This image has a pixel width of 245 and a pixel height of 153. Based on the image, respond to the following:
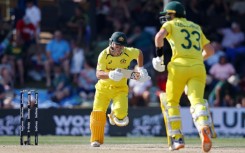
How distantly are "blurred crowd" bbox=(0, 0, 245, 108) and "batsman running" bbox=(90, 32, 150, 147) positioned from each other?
25.5 feet

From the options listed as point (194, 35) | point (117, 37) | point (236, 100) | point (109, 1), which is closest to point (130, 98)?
Result: point (236, 100)

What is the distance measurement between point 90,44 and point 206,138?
13199mm

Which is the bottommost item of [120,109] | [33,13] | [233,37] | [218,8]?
[120,109]

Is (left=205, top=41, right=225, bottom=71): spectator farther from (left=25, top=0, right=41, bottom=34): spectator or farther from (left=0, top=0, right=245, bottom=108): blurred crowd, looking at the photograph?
(left=25, top=0, right=41, bottom=34): spectator

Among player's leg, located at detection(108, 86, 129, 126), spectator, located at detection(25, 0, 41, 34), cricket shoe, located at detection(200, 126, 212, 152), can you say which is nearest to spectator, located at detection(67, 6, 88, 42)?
spectator, located at detection(25, 0, 41, 34)

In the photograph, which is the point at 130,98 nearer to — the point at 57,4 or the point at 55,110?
the point at 55,110

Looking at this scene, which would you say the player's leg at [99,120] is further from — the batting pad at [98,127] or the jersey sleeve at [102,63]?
the jersey sleeve at [102,63]

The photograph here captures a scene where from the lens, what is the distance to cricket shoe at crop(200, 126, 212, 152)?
12.0 metres

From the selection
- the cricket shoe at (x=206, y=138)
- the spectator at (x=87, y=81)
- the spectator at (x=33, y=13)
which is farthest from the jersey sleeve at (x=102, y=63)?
the spectator at (x=33, y=13)

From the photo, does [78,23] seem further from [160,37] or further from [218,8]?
[160,37]

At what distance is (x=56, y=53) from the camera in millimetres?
24359

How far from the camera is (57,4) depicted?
2636cm

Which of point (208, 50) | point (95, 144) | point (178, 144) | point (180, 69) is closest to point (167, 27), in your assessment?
point (180, 69)

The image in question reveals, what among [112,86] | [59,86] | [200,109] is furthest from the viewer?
[59,86]
